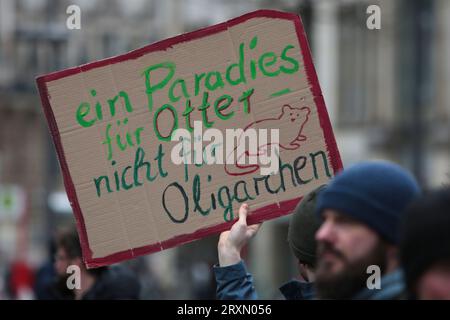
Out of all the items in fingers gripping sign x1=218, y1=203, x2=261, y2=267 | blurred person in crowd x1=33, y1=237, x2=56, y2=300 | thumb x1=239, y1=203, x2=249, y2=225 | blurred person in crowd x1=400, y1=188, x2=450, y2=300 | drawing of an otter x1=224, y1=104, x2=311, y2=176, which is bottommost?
blurred person in crowd x1=33, y1=237, x2=56, y2=300

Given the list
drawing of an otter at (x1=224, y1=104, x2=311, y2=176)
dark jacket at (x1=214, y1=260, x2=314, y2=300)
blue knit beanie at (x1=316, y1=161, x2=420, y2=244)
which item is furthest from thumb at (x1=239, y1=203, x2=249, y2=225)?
blue knit beanie at (x1=316, y1=161, x2=420, y2=244)

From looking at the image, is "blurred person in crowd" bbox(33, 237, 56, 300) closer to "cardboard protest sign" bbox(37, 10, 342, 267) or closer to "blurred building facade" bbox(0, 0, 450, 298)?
"cardboard protest sign" bbox(37, 10, 342, 267)

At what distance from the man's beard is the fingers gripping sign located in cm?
104

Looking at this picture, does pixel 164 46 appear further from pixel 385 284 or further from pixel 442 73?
pixel 442 73

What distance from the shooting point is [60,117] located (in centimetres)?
546

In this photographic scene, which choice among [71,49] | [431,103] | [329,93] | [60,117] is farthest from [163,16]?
[60,117]

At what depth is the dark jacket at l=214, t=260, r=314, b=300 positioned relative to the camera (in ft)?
15.8

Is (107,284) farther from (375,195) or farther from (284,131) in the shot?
(375,195)

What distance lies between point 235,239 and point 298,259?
8.8 inches

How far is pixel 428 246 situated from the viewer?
3395 mm

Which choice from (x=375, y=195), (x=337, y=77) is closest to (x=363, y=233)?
(x=375, y=195)

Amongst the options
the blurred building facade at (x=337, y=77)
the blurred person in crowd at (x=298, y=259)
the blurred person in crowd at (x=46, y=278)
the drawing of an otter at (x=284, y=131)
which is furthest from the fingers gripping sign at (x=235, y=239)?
the blurred building facade at (x=337, y=77)

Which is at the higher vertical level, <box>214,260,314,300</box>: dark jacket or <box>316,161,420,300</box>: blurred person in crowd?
<box>316,161,420,300</box>: blurred person in crowd
